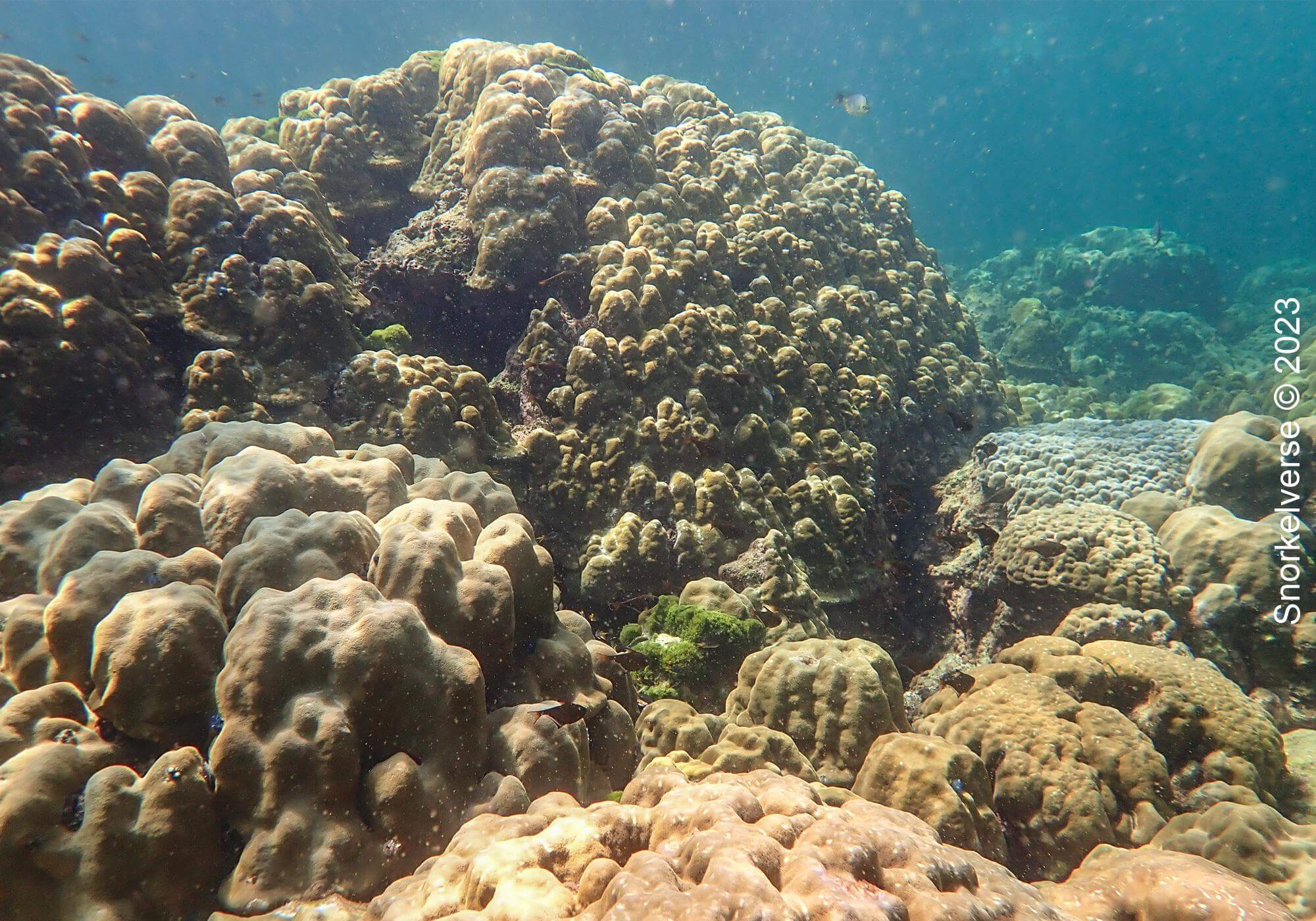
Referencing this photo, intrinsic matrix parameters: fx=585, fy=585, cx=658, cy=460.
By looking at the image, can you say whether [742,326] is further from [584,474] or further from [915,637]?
[915,637]

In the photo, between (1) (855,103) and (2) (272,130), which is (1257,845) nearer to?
(1) (855,103)

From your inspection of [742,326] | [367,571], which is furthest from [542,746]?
[742,326]

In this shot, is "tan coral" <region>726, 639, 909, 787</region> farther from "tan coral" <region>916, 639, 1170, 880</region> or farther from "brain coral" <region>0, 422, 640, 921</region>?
"brain coral" <region>0, 422, 640, 921</region>

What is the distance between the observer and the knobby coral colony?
6.84ft

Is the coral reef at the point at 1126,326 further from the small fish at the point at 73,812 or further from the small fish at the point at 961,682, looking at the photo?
the small fish at the point at 73,812

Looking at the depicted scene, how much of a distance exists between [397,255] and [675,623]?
240 inches

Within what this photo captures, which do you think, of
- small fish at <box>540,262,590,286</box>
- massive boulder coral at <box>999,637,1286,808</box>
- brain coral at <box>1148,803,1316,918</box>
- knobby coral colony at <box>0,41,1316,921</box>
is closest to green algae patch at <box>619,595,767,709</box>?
knobby coral colony at <box>0,41,1316,921</box>

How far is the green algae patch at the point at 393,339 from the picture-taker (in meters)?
6.91

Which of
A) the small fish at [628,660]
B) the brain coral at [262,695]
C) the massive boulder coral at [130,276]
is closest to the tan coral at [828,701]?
the small fish at [628,660]

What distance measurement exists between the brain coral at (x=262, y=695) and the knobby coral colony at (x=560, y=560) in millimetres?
16

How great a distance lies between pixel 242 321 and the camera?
561cm

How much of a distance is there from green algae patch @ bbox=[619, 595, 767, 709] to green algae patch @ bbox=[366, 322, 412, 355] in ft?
14.4

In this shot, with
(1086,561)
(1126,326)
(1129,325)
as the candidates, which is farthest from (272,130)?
(1129,325)

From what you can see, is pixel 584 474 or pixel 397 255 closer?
pixel 584 474
